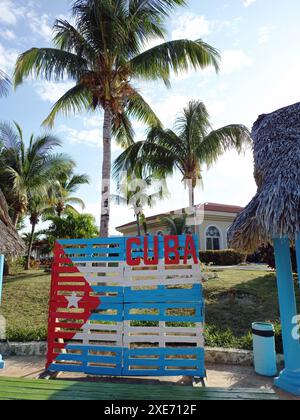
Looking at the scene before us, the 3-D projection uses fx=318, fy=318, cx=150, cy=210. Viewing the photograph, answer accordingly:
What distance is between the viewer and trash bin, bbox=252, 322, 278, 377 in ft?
17.7

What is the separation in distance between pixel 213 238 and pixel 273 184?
814 inches

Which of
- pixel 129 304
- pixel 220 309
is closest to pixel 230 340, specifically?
pixel 220 309

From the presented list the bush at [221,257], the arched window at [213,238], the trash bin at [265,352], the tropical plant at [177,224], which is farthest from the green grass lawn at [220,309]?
the arched window at [213,238]

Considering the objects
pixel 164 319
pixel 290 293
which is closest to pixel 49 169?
pixel 164 319

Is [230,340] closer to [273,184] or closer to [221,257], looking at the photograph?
[273,184]

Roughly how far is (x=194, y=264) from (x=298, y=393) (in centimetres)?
230

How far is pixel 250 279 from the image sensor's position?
1247cm

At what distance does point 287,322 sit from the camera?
4.70 meters

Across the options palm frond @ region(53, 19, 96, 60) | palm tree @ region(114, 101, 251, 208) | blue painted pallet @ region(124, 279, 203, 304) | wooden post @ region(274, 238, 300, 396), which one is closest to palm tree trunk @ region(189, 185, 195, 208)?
palm tree @ region(114, 101, 251, 208)

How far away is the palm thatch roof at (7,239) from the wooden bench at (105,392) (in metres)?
3.05

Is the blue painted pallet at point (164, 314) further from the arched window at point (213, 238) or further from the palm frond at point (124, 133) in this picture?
the arched window at point (213, 238)

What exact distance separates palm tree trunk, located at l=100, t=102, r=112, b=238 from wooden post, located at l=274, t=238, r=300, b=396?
578 centimetres

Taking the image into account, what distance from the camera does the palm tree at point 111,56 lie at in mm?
9672
